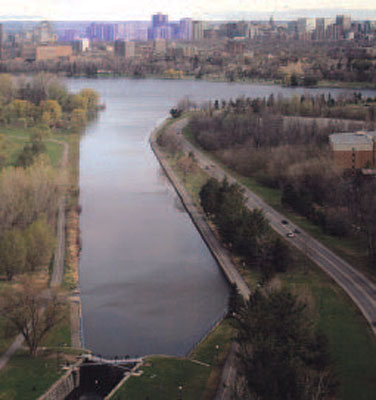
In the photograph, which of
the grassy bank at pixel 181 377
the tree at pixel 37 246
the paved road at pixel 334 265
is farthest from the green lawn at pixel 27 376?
the paved road at pixel 334 265

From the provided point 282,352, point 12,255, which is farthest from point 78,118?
point 282,352

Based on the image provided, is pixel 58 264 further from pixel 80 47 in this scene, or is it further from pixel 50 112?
pixel 80 47

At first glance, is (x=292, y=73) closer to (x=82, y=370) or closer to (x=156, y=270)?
(x=156, y=270)

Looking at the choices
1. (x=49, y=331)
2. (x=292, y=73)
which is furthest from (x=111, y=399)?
(x=292, y=73)

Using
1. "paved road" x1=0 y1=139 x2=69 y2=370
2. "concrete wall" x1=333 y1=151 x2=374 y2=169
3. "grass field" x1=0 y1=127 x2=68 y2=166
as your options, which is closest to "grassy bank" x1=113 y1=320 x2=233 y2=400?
"paved road" x1=0 y1=139 x2=69 y2=370

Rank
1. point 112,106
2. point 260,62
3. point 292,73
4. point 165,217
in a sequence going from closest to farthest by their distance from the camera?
point 165,217 < point 112,106 < point 292,73 < point 260,62

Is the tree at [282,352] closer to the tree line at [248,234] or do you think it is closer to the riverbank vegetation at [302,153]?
the tree line at [248,234]
